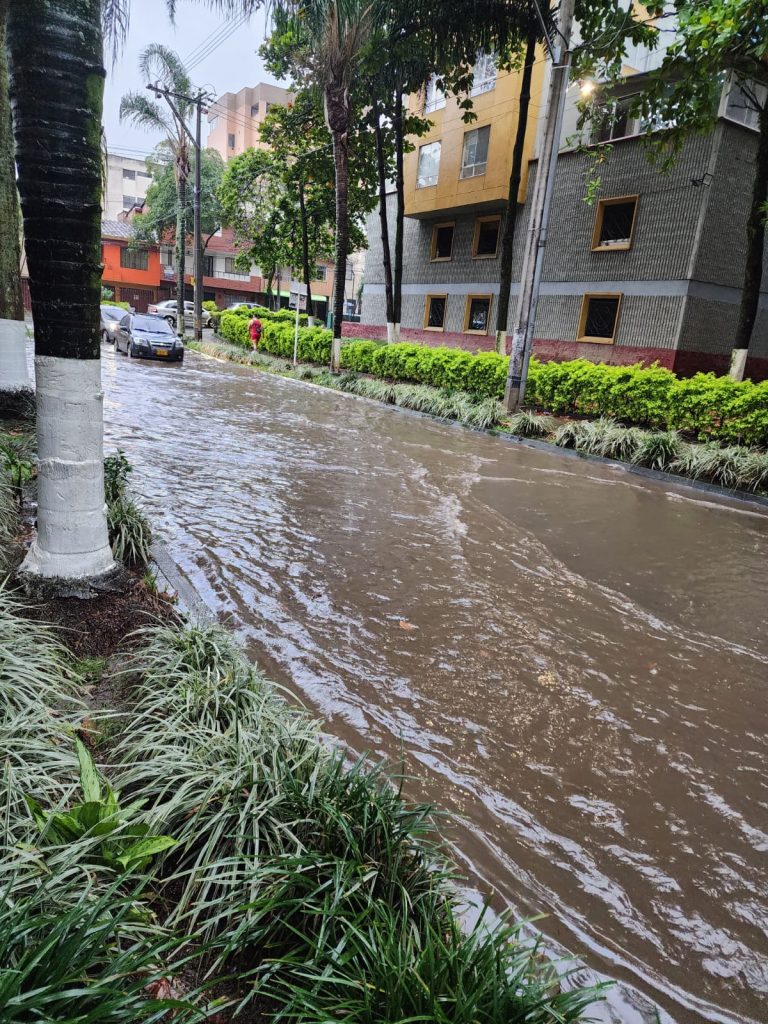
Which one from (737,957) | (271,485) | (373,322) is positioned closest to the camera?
(737,957)

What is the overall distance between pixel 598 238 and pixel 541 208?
23.2 feet

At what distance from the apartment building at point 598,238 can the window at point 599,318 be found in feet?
0.13

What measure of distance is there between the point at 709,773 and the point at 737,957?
3.79 ft

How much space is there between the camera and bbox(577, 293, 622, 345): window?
19.5m

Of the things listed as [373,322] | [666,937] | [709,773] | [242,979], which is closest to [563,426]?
[709,773]

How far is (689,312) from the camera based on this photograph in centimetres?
1741

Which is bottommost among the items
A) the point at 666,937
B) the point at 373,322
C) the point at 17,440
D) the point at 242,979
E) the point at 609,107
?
the point at 666,937

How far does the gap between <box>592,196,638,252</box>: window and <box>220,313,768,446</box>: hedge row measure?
5.99m

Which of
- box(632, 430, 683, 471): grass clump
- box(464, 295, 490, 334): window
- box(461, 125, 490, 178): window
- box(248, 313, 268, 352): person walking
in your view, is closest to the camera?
box(632, 430, 683, 471): grass clump

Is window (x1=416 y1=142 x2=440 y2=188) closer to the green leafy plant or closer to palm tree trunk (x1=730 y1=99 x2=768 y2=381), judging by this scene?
palm tree trunk (x1=730 y1=99 x2=768 y2=381)

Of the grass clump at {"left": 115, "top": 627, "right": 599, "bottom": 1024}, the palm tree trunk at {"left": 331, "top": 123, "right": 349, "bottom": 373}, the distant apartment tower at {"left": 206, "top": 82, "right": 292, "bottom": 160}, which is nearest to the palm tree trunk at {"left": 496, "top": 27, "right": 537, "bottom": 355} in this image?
the palm tree trunk at {"left": 331, "top": 123, "right": 349, "bottom": 373}

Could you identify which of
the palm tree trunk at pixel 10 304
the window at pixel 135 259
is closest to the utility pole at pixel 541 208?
the palm tree trunk at pixel 10 304

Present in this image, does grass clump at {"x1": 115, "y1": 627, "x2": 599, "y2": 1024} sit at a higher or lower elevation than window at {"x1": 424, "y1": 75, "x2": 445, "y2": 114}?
lower

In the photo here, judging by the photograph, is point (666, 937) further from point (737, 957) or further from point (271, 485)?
point (271, 485)
